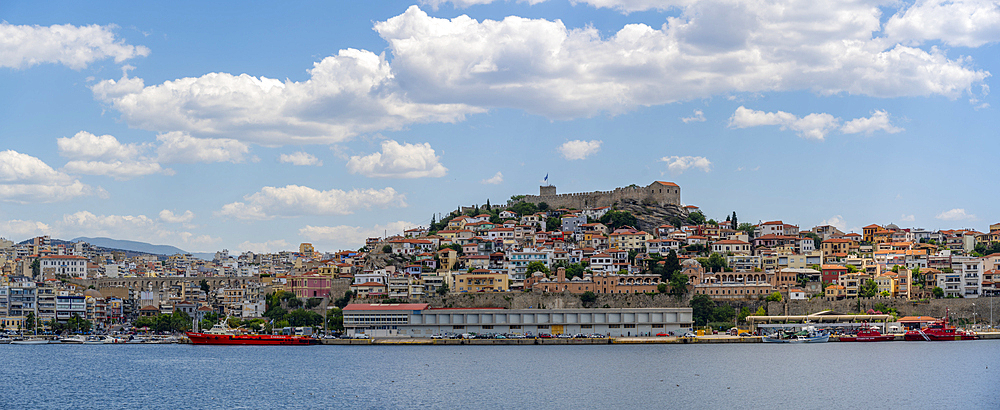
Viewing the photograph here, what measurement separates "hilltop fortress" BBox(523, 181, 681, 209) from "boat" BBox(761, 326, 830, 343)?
3582 cm

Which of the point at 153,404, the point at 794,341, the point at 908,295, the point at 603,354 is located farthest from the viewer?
the point at 908,295

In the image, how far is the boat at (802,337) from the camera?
6775 cm

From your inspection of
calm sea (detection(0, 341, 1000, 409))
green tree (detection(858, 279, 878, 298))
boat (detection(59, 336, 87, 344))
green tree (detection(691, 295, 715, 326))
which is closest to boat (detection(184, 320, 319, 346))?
calm sea (detection(0, 341, 1000, 409))

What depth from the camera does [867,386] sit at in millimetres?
42219

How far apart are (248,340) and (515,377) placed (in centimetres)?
2894

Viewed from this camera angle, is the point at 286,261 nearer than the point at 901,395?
No

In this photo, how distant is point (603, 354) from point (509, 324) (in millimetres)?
13322

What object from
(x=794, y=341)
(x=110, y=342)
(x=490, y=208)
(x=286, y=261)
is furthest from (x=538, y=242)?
(x=286, y=261)

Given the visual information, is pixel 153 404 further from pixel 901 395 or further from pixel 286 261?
pixel 286 261

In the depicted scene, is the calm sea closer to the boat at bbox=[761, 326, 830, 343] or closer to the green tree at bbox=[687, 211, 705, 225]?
the boat at bbox=[761, 326, 830, 343]

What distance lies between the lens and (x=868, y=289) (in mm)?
73625

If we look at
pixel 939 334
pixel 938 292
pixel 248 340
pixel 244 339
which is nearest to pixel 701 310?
pixel 939 334

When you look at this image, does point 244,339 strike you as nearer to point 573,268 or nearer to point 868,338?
point 573,268

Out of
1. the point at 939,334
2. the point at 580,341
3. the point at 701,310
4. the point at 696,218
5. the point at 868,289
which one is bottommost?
the point at 580,341
